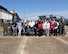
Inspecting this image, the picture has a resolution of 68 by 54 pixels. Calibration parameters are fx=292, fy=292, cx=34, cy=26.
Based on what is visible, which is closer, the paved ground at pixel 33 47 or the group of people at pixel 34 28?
the paved ground at pixel 33 47

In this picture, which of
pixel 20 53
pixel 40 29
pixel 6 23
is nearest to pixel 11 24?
pixel 6 23

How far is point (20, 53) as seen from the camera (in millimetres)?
15750

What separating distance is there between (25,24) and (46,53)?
47.2 feet

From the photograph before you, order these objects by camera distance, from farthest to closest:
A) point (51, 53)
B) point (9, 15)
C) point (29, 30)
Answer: point (9, 15), point (29, 30), point (51, 53)

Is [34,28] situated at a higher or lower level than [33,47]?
higher

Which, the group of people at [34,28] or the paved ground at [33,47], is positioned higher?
the group of people at [34,28]

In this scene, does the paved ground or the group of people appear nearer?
the paved ground

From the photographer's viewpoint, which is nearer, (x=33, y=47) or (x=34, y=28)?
(x=33, y=47)

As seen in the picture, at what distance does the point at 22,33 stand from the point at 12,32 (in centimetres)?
106

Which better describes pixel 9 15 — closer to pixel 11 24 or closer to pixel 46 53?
pixel 11 24

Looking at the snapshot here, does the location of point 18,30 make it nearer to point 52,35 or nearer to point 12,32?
point 12,32

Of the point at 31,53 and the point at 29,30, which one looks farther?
the point at 29,30

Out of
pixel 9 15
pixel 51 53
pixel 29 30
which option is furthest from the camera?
pixel 9 15

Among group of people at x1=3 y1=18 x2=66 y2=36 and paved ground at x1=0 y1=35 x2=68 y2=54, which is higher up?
group of people at x1=3 y1=18 x2=66 y2=36
